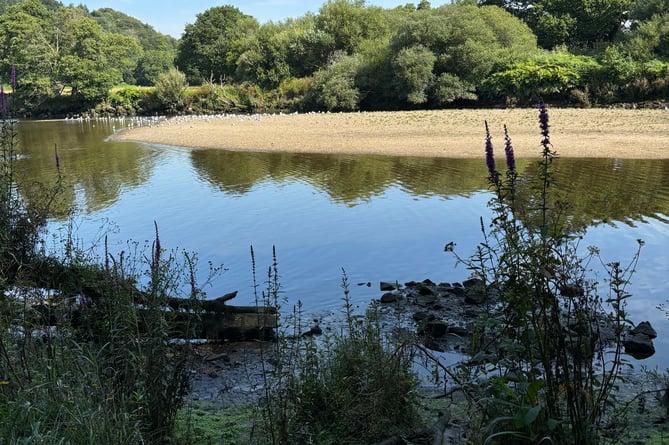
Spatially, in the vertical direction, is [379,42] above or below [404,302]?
above

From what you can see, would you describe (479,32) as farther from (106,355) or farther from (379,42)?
(106,355)

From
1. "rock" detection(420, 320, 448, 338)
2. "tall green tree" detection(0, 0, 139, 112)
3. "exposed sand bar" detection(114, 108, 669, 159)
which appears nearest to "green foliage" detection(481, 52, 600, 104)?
"exposed sand bar" detection(114, 108, 669, 159)

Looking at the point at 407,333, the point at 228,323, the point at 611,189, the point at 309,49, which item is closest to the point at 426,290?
the point at 407,333

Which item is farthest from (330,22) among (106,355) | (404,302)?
(106,355)

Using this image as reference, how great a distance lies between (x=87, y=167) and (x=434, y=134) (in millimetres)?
15997

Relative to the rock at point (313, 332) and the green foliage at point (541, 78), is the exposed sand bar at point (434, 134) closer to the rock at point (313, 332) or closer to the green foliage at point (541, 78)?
the green foliage at point (541, 78)

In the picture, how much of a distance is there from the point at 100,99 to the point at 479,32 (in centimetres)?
4672

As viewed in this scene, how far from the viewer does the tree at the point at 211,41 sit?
85.5m

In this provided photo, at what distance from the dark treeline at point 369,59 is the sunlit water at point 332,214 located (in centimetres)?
2387

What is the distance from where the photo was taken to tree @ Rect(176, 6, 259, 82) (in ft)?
281

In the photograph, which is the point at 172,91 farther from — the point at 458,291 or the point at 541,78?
the point at 458,291

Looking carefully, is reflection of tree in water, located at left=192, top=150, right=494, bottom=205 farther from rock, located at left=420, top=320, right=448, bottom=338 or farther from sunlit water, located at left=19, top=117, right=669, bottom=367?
rock, located at left=420, top=320, right=448, bottom=338

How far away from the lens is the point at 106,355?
16.0 feet

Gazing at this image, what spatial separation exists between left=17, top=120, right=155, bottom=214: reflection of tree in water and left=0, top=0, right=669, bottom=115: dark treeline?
22.9m
